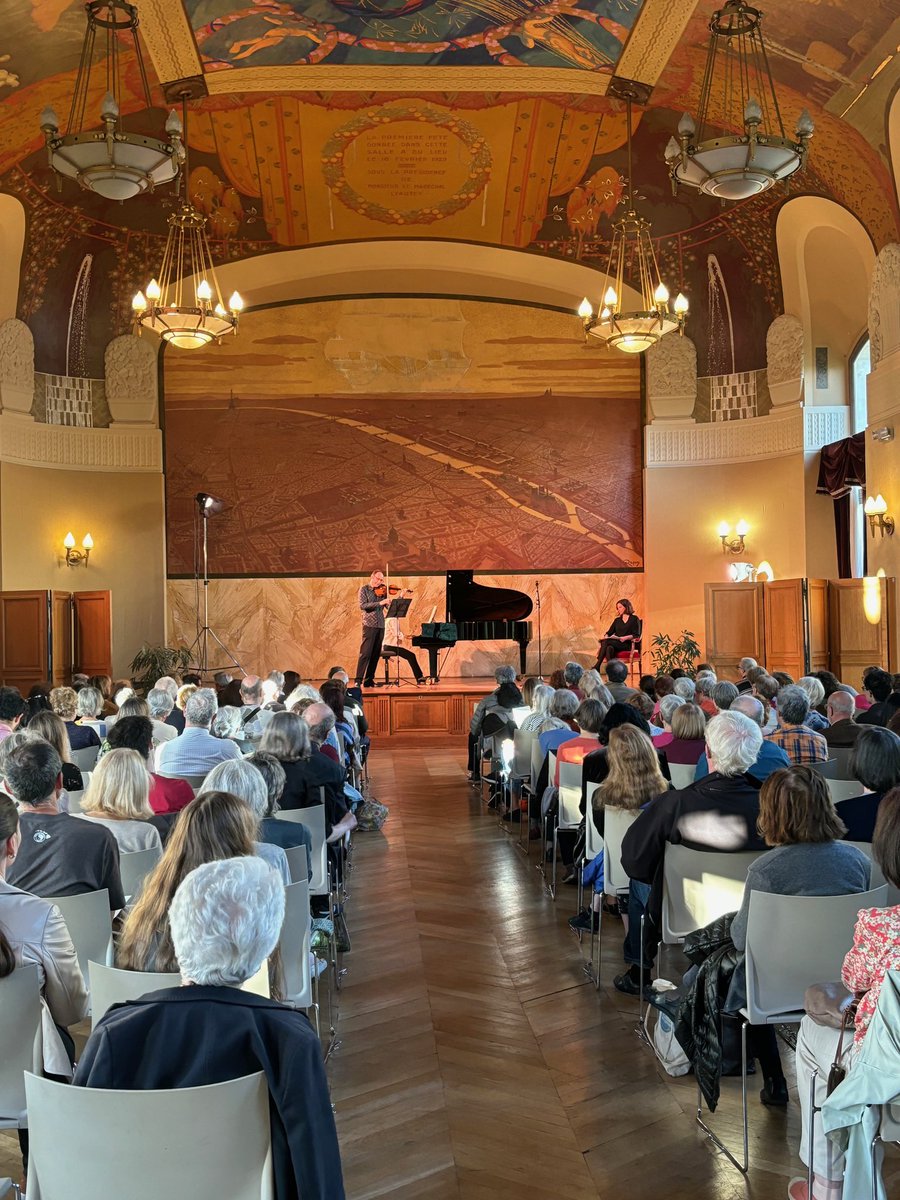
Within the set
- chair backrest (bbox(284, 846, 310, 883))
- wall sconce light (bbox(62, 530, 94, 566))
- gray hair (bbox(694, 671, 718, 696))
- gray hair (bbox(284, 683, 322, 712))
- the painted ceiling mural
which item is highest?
the painted ceiling mural

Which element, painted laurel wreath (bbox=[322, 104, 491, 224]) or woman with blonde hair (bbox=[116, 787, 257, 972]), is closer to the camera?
woman with blonde hair (bbox=[116, 787, 257, 972])

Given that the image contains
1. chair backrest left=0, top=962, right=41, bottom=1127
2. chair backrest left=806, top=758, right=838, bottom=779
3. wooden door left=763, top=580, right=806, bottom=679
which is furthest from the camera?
wooden door left=763, top=580, right=806, bottom=679

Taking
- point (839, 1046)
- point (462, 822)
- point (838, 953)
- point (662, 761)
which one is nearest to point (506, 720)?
point (462, 822)

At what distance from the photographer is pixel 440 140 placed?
14.4 m

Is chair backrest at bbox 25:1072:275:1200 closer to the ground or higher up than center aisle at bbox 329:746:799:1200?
higher up

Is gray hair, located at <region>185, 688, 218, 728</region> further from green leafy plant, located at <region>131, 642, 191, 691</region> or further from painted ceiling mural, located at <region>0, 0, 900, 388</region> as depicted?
green leafy plant, located at <region>131, 642, 191, 691</region>

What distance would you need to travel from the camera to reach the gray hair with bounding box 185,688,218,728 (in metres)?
5.59

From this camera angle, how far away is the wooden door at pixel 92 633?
15.2 meters

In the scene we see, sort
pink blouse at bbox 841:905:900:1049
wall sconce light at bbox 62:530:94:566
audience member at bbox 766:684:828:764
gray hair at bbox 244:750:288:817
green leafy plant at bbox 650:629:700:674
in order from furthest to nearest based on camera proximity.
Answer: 1. green leafy plant at bbox 650:629:700:674
2. wall sconce light at bbox 62:530:94:566
3. audience member at bbox 766:684:828:764
4. gray hair at bbox 244:750:288:817
5. pink blouse at bbox 841:905:900:1049

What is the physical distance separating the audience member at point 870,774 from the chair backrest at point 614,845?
0.97 metres


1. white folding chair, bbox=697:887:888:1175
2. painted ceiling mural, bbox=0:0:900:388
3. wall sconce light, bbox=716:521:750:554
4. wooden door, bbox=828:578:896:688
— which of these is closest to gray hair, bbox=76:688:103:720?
white folding chair, bbox=697:887:888:1175

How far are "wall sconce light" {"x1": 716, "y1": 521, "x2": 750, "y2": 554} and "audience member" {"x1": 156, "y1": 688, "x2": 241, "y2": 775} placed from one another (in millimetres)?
12461

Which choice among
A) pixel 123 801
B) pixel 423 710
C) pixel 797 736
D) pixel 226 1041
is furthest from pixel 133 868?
pixel 423 710

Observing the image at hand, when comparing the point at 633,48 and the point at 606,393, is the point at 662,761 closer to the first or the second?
the point at 633,48
